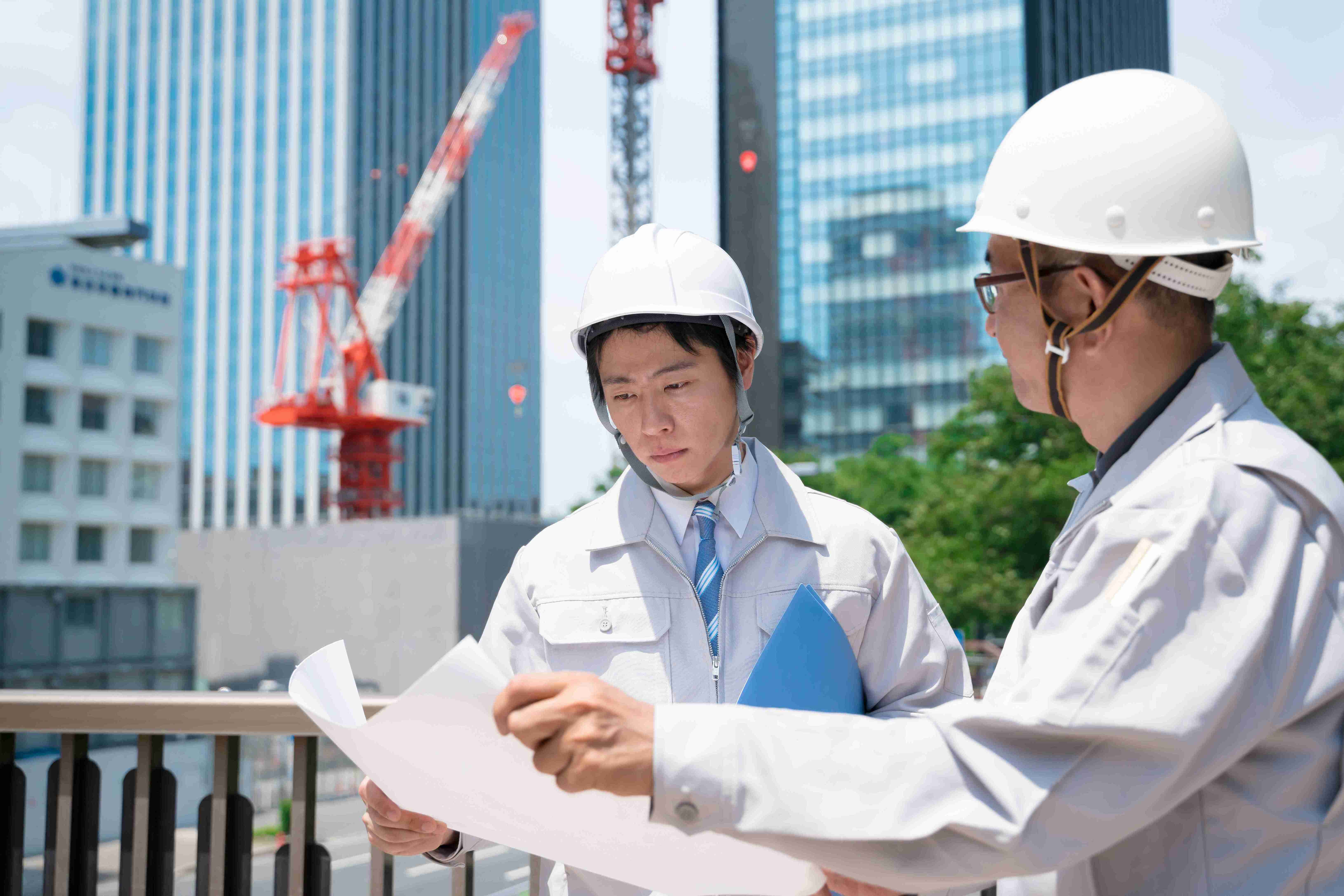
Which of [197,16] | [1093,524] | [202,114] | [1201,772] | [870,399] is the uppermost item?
[197,16]

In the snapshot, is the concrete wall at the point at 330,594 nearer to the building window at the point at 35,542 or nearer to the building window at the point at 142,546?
the building window at the point at 142,546

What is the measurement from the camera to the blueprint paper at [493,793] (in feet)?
3.82

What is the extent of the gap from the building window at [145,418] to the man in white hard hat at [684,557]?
55.5 metres

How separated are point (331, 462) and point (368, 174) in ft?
68.1

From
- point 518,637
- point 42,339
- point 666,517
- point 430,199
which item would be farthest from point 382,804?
point 430,199

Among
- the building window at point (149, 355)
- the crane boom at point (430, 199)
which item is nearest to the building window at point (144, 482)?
the building window at point (149, 355)

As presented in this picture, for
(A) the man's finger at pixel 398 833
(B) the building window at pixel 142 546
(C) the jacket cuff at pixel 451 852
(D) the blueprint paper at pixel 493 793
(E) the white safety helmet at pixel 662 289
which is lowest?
(B) the building window at pixel 142 546

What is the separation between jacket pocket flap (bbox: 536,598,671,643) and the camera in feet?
6.36

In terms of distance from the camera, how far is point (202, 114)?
279 ft

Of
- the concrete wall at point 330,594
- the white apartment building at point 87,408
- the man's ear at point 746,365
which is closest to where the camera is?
the man's ear at point 746,365

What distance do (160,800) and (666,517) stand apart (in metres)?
1.62

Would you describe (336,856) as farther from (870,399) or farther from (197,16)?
(197,16)

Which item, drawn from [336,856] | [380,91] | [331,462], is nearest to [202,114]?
[380,91]

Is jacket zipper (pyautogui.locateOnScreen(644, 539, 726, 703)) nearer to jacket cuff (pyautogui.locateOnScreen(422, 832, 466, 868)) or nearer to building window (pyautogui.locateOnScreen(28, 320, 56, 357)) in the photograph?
jacket cuff (pyautogui.locateOnScreen(422, 832, 466, 868))
